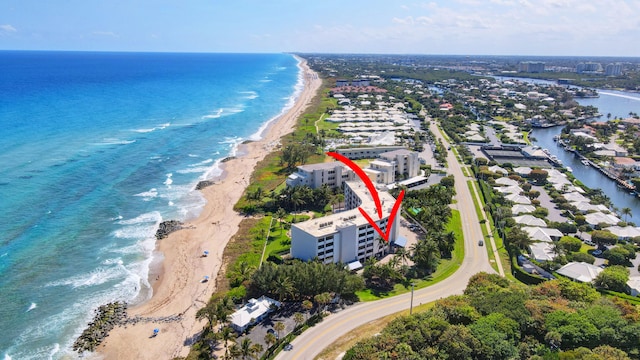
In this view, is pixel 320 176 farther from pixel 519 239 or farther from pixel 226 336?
pixel 226 336

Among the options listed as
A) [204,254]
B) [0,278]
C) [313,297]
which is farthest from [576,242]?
[0,278]

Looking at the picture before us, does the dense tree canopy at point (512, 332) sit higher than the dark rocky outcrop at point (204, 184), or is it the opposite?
the dense tree canopy at point (512, 332)

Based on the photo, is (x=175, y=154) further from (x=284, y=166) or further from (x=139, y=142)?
(x=284, y=166)

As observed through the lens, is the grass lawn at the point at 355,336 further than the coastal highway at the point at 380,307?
No

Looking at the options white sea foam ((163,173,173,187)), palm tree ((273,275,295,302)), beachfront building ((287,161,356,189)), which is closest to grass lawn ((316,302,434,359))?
palm tree ((273,275,295,302))

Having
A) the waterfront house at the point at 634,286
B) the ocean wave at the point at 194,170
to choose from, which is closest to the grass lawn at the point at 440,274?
the waterfront house at the point at 634,286

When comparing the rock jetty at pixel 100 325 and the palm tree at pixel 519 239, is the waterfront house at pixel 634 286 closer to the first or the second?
the palm tree at pixel 519 239

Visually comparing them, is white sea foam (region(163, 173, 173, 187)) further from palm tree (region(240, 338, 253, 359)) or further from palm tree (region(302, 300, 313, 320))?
palm tree (region(240, 338, 253, 359))
